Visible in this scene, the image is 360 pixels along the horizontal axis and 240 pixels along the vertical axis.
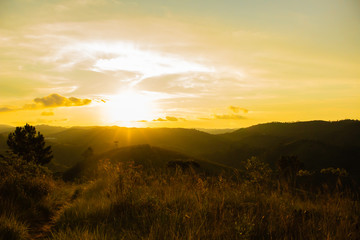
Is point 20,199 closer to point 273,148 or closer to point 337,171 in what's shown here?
point 337,171

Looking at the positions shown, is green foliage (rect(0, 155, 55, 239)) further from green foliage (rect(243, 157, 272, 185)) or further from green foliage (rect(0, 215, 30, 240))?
green foliage (rect(243, 157, 272, 185))

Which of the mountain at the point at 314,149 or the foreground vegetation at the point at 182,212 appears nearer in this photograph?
the foreground vegetation at the point at 182,212

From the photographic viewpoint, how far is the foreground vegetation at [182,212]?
11.4 feet

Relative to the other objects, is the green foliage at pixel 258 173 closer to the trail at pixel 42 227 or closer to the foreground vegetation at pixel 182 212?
the foreground vegetation at pixel 182 212

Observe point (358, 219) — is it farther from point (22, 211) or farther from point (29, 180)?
point (29, 180)

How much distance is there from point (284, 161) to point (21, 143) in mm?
66260

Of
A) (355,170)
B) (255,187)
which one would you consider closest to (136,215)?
(255,187)

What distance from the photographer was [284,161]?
66938 millimetres

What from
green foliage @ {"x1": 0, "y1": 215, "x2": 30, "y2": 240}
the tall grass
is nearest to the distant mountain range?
the tall grass

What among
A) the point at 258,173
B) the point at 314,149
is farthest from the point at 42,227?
the point at 314,149

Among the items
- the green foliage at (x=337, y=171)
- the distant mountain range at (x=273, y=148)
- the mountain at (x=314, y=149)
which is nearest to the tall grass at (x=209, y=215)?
the green foliage at (x=337, y=171)

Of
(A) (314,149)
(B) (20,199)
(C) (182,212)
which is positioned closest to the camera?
(C) (182,212)

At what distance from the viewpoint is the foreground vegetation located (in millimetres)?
3484

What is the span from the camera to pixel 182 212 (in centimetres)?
412
